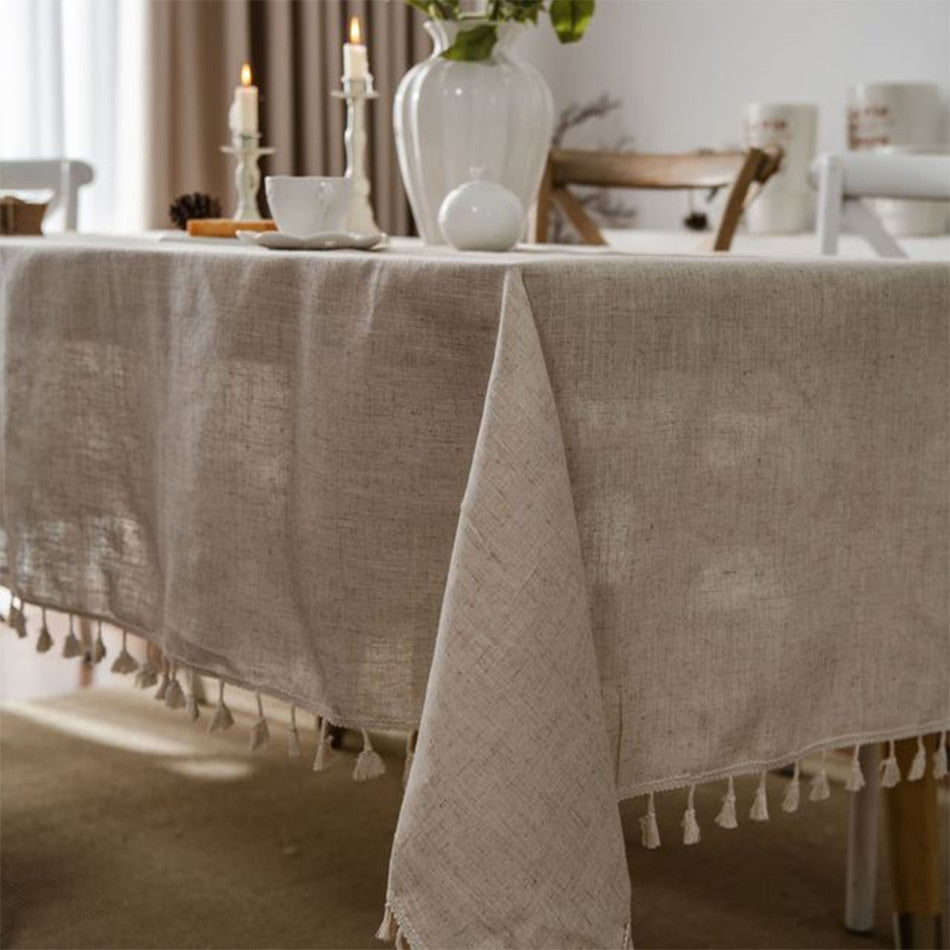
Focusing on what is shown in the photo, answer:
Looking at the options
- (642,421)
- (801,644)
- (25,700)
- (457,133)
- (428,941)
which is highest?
(457,133)

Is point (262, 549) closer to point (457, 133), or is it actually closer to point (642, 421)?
point (642, 421)

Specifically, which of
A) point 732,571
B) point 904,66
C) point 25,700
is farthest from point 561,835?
point 904,66

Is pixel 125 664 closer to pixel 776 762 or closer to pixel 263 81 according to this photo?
pixel 776 762

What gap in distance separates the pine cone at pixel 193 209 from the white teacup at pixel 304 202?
38 cm

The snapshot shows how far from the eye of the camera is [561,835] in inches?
39.3

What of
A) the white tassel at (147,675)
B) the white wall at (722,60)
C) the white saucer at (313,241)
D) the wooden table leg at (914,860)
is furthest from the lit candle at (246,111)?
the white wall at (722,60)

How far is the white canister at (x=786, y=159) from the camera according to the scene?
3.87 meters

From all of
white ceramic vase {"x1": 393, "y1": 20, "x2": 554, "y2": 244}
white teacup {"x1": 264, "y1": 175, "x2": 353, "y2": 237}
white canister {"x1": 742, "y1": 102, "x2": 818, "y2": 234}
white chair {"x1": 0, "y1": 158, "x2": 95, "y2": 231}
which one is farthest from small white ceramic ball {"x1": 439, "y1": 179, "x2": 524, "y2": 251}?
white canister {"x1": 742, "y1": 102, "x2": 818, "y2": 234}

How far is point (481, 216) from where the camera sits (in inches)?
56.4

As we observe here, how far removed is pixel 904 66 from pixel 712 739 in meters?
3.21

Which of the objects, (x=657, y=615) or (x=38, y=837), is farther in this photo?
(x=38, y=837)

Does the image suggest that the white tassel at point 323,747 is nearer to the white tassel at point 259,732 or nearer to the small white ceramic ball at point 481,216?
the white tassel at point 259,732

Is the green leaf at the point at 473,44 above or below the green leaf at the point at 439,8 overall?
below

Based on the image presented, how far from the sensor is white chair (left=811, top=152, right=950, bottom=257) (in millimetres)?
1996
